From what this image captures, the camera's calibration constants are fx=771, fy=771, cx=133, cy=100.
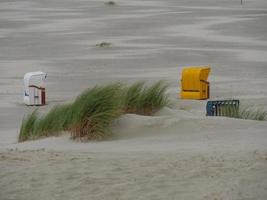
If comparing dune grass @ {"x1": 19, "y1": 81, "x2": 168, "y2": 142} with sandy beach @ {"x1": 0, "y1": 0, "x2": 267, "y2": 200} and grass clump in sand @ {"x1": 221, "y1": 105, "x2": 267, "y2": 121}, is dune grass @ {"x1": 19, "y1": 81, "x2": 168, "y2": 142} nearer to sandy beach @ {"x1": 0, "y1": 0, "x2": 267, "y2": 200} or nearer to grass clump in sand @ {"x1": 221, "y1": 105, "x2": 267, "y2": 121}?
sandy beach @ {"x1": 0, "y1": 0, "x2": 267, "y2": 200}

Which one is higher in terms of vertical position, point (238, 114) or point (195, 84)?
point (195, 84)

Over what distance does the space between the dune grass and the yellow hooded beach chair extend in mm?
3898

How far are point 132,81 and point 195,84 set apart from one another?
255 cm

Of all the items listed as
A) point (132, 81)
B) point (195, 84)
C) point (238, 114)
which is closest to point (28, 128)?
point (238, 114)

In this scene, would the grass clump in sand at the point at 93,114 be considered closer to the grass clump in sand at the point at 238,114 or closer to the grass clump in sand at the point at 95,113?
the grass clump in sand at the point at 95,113

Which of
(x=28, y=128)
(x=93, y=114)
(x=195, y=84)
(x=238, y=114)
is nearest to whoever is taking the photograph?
(x=93, y=114)

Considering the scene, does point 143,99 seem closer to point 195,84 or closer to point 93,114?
point 93,114

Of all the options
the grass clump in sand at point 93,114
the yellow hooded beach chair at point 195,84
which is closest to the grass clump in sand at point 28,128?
the grass clump in sand at point 93,114

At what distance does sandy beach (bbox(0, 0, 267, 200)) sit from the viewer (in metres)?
6.12

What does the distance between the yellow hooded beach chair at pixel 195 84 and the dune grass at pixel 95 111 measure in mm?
3898

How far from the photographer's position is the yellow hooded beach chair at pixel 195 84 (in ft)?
48.2

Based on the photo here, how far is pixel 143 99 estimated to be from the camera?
33.1ft

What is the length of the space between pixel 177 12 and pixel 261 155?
32047 millimetres

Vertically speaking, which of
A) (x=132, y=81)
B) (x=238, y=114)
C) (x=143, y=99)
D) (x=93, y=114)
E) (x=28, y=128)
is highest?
(x=132, y=81)
